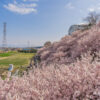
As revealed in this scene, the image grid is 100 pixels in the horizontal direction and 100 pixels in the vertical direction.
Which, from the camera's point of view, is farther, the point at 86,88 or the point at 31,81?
the point at 31,81

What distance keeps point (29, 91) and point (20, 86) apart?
364 millimetres

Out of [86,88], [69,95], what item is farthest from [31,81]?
[86,88]

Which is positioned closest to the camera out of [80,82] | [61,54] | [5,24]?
[80,82]

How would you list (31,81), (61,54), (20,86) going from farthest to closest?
(61,54), (31,81), (20,86)

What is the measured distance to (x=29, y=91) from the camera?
7.07ft

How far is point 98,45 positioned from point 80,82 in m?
3.37

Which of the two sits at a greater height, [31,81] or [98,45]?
[98,45]

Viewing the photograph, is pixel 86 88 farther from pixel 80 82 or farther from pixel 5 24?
pixel 5 24

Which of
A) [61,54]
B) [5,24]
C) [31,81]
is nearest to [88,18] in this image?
[61,54]

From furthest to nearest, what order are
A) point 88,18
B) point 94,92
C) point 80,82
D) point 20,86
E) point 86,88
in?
point 88,18, point 20,86, point 80,82, point 86,88, point 94,92

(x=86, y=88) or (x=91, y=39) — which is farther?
(x=91, y=39)

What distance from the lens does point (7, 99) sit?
1.89 metres

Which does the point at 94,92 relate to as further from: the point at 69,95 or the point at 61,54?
the point at 61,54

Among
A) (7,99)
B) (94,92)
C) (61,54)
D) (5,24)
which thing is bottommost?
(7,99)
